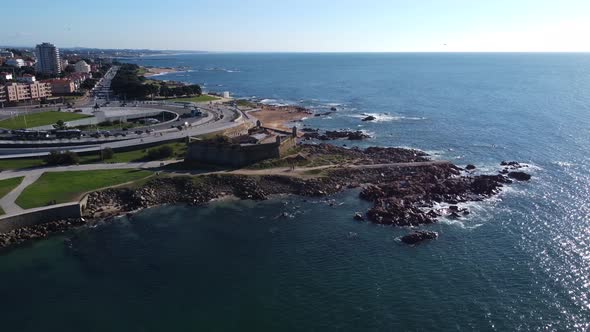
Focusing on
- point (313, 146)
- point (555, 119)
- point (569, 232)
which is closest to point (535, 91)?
point (555, 119)

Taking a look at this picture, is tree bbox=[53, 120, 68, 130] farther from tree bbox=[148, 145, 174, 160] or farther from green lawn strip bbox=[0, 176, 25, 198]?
green lawn strip bbox=[0, 176, 25, 198]

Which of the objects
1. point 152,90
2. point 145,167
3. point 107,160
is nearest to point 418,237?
point 145,167

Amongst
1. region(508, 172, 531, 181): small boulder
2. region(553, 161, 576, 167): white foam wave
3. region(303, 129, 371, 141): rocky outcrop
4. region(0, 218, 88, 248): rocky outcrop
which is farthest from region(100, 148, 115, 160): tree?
region(553, 161, 576, 167): white foam wave

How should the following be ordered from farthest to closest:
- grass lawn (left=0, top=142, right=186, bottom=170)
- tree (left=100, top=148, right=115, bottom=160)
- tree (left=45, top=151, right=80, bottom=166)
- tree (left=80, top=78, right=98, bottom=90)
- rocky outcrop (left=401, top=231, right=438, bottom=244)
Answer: tree (left=80, top=78, right=98, bottom=90), tree (left=100, top=148, right=115, bottom=160), tree (left=45, top=151, right=80, bottom=166), grass lawn (left=0, top=142, right=186, bottom=170), rocky outcrop (left=401, top=231, right=438, bottom=244)

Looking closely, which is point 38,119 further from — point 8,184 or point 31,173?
→ point 8,184

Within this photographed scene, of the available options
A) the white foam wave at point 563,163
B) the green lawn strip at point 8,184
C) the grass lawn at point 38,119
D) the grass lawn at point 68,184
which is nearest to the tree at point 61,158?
the grass lawn at point 68,184

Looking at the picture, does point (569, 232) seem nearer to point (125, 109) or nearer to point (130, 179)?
point (130, 179)

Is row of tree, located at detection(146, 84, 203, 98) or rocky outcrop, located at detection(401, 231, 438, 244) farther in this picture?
row of tree, located at detection(146, 84, 203, 98)

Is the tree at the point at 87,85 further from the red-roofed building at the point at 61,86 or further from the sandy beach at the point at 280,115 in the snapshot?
the sandy beach at the point at 280,115
